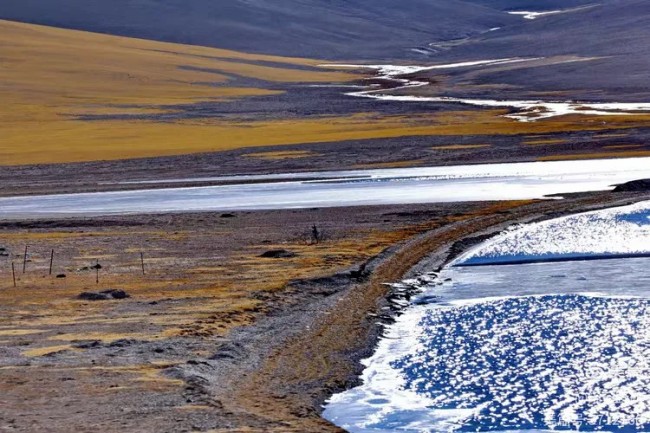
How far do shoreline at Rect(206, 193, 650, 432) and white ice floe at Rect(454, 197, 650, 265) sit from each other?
1.58 feet

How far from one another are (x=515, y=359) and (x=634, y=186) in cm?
1738

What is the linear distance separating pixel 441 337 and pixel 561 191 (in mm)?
16149

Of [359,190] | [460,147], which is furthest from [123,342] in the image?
[460,147]

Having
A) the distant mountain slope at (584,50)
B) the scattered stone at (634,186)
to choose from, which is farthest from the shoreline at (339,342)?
the distant mountain slope at (584,50)

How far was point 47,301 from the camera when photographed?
17.5 m

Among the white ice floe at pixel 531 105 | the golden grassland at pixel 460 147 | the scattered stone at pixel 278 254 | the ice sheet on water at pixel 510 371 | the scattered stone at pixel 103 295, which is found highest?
the white ice floe at pixel 531 105

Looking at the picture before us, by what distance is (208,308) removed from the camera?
16719mm

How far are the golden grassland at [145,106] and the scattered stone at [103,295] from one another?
28.2 m

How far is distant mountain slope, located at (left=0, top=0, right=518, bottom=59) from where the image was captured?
14375 cm

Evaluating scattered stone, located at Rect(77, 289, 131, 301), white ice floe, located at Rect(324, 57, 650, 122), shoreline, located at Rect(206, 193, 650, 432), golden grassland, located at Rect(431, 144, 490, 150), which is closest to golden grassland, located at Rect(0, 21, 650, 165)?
white ice floe, located at Rect(324, 57, 650, 122)

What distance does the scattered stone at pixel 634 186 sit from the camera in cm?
2928

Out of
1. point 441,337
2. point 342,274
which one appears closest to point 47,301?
point 342,274

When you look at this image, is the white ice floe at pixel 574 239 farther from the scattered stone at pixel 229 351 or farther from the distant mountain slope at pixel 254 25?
the distant mountain slope at pixel 254 25

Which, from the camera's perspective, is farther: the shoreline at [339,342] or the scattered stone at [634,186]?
the scattered stone at [634,186]
